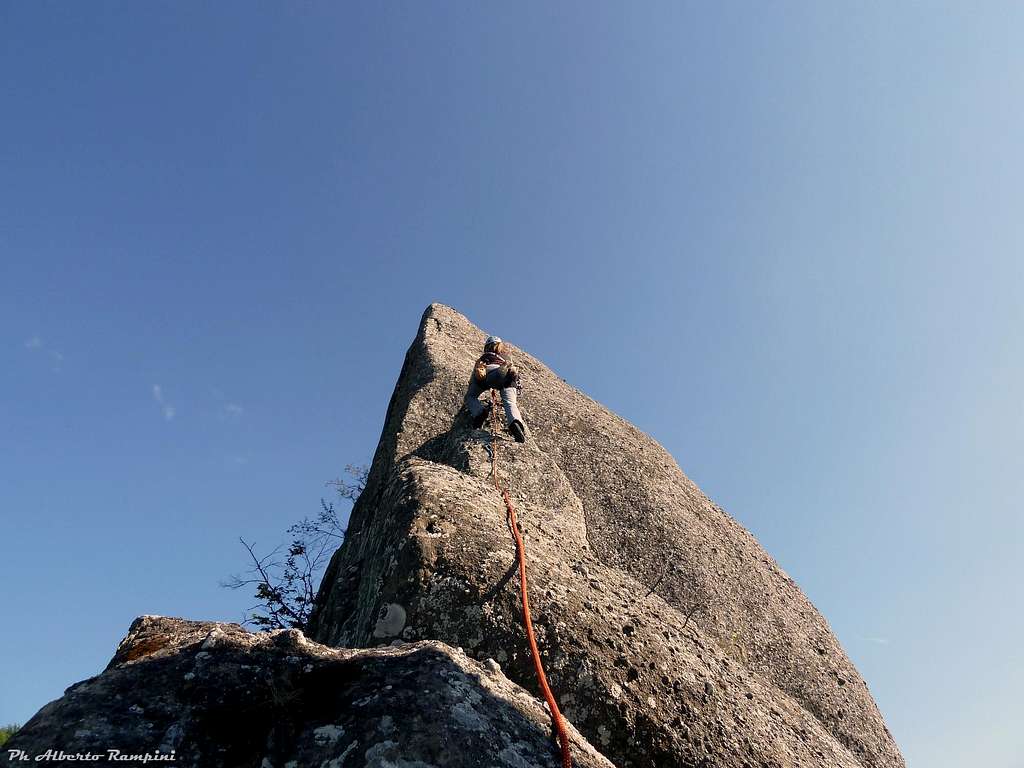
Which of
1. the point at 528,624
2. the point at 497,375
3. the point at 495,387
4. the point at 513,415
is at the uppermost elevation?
the point at 497,375

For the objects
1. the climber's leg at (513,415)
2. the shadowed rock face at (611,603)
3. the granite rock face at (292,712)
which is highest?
the climber's leg at (513,415)

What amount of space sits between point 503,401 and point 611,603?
5112 millimetres

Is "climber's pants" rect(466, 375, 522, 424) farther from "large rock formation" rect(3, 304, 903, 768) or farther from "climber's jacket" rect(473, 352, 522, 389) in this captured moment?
"large rock formation" rect(3, 304, 903, 768)

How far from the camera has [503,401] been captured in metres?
9.91

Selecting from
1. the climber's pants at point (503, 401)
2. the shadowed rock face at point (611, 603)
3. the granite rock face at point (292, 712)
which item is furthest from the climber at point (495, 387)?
the granite rock face at point (292, 712)

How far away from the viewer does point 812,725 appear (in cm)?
611

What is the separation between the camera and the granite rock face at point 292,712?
2600 mm

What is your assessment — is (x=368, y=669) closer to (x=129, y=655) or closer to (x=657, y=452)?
(x=129, y=655)

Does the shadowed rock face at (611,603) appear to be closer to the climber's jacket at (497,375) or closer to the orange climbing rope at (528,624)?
the orange climbing rope at (528,624)

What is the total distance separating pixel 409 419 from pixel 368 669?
A: 319 inches

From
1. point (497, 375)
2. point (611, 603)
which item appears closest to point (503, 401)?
point (497, 375)

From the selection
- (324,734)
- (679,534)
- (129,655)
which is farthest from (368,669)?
(679,534)

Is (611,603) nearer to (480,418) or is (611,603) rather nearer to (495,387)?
(480,418)

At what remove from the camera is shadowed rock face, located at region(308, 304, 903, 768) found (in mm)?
4430
